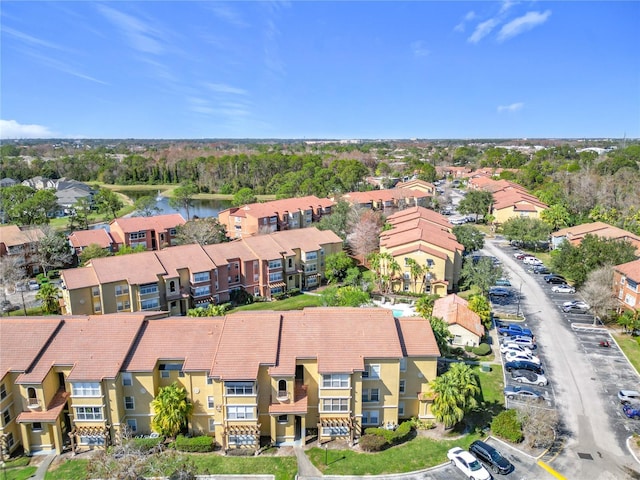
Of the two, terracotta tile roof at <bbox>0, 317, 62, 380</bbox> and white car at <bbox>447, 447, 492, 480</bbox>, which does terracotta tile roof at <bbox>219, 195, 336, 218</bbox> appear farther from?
white car at <bbox>447, 447, 492, 480</bbox>

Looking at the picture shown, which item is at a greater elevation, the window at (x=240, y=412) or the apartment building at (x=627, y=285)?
the apartment building at (x=627, y=285)

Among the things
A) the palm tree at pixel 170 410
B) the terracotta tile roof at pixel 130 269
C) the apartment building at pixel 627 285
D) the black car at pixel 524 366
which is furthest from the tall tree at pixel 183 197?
the apartment building at pixel 627 285

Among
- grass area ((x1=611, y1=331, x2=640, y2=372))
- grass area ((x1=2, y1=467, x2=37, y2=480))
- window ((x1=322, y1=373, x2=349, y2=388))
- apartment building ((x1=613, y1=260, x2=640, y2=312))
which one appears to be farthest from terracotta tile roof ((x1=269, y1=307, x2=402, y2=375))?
apartment building ((x1=613, y1=260, x2=640, y2=312))

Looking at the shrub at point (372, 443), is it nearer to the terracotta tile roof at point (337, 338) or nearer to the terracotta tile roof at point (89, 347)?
the terracotta tile roof at point (337, 338)

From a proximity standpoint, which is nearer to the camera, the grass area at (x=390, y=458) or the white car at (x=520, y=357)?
the grass area at (x=390, y=458)

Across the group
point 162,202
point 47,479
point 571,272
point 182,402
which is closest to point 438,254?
point 571,272
